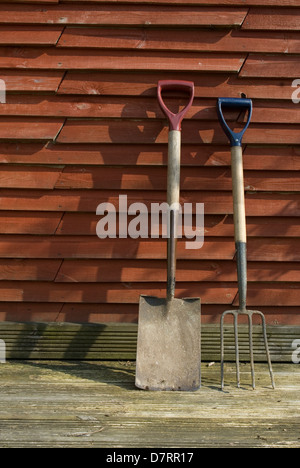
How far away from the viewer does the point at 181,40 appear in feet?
10.4

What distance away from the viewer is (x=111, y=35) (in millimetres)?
3160

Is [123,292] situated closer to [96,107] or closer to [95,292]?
[95,292]

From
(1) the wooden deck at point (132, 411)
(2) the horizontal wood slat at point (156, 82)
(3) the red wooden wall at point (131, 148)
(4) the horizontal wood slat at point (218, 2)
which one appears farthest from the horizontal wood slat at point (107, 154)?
(1) the wooden deck at point (132, 411)

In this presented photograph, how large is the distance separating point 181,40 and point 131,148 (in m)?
0.74

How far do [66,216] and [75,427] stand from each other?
1.44 meters

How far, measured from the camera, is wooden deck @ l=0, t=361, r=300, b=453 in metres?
2.05

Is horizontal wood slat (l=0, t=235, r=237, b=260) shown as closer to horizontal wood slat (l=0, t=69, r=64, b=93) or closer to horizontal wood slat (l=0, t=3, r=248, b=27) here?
horizontal wood slat (l=0, t=69, r=64, b=93)

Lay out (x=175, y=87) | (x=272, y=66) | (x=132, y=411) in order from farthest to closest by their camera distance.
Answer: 1. (x=272, y=66)
2. (x=175, y=87)
3. (x=132, y=411)

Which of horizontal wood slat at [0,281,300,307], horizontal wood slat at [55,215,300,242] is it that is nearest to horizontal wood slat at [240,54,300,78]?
horizontal wood slat at [55,215,300,242]

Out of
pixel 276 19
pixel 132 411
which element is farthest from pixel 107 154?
pixel 132 411

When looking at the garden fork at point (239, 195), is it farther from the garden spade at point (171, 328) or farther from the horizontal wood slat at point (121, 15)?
the horizontal wood slat at point (121, 15)

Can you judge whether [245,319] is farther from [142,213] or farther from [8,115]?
[8,115]

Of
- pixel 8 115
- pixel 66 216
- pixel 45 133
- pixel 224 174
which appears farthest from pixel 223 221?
pixel 8 115

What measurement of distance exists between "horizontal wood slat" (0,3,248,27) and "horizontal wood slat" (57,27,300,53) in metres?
0.05
